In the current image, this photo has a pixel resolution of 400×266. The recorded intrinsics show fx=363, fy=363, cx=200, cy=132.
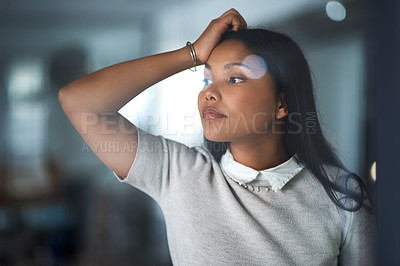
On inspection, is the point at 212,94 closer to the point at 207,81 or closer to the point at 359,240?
the point at 207,81

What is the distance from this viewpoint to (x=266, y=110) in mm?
800

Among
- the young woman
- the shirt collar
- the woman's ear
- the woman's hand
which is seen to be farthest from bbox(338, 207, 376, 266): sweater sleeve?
the woman's hand

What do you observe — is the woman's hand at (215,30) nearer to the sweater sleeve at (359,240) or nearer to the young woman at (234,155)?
the young woman at (234,155)

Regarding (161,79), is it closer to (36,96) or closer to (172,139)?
(172,139)

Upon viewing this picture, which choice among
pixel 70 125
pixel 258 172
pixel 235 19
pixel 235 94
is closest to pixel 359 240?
pixel 258 172

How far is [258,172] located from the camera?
2.66 ft

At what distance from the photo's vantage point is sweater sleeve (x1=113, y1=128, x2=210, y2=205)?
0.76m

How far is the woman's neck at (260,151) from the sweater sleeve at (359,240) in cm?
22

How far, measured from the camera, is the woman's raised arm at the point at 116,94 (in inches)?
29.0

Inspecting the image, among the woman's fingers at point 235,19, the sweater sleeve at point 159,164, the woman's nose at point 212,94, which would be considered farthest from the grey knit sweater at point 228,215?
the woman's fingers at point 235,19

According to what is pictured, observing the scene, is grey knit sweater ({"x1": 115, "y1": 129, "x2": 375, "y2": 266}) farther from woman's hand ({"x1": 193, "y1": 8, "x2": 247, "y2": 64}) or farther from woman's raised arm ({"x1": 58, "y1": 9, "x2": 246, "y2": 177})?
woman's hand ({"x1": 193, "y1": 8, "x2": 247, "y2": 64})

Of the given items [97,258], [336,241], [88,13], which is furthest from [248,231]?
[88,13]
